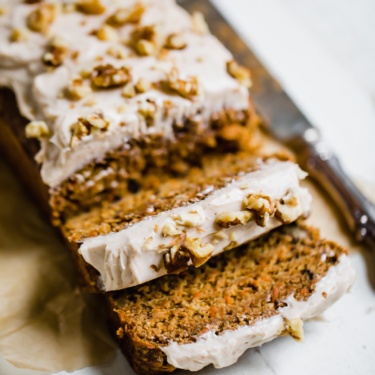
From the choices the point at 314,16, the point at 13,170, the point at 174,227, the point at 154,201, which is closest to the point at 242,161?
the point at 154,201

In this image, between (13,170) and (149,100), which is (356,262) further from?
(13,170)

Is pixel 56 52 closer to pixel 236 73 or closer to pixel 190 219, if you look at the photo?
pixel 236 73

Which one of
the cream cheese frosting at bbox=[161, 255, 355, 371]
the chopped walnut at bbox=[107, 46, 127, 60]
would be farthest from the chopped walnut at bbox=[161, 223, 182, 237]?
the chopped walnut at bbox=[107, 46, 127, 60]

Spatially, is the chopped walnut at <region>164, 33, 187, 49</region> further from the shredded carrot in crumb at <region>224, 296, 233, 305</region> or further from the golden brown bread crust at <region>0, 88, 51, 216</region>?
the shredded carrot in crumb at <region>224, 296, 233, 305</region>

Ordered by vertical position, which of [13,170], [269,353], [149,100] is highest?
[149,100]

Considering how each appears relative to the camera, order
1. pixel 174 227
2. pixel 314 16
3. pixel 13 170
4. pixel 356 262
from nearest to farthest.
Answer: pixel 174 227 → pixel 356 262 → pixel 13 170 → pixel 314 16

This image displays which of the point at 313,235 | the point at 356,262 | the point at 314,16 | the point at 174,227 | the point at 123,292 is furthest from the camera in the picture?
the point at 314,16

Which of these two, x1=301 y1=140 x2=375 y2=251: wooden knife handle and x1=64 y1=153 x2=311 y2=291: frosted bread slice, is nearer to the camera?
x1=64 y1=153 x2=311 y2=291: frosted bread slice
